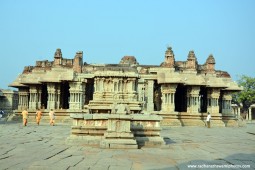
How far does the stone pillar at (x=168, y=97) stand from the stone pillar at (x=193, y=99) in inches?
74.0

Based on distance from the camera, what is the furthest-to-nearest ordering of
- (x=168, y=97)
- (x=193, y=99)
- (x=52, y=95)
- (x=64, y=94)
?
1. (x=64, y=94)
2. (x=52, y=95)
3. (x=193, y=99)
4. (x=168, y=97)

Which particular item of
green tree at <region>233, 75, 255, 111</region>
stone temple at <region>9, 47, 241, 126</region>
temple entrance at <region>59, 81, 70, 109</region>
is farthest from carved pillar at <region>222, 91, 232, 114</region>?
green tree at <region>233, 75, 255, 111</region>

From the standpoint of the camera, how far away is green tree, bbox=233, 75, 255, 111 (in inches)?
2207

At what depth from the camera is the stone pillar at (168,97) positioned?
22.9m

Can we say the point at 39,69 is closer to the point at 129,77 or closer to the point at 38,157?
the point at 129,77

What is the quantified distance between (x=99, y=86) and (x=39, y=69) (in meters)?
14.3

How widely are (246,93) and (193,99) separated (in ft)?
119

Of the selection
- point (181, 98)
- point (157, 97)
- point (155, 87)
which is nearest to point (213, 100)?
point (181, 98)

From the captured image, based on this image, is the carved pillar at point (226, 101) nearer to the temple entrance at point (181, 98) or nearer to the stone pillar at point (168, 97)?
the temple entrance at point (181, 98)

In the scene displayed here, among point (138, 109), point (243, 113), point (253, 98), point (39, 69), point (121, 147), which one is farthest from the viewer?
point (243, 113)

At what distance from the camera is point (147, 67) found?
24312mm

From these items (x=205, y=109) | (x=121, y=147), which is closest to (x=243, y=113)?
(x=205, y=109)

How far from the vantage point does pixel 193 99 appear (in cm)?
2402

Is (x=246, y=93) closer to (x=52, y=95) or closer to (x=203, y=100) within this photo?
(x=203, y=100)
